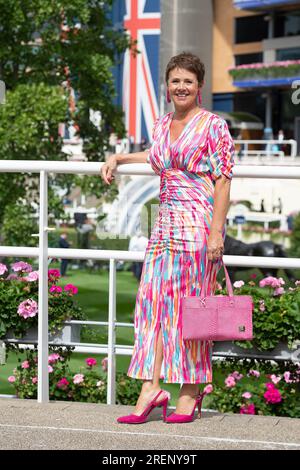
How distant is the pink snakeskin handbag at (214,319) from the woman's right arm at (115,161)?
715 mm

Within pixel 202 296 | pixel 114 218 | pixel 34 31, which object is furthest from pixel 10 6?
pixel 202 296

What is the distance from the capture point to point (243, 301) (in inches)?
187

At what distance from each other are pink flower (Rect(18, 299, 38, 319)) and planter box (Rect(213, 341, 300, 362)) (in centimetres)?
92

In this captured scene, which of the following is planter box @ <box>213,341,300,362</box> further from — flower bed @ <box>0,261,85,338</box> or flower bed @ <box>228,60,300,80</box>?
flower bed @ <box>228,60,300,80</box>

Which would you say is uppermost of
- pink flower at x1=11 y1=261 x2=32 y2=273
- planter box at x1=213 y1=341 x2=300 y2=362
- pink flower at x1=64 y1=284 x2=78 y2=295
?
pink flower at x1=11 y1=261 x2=32 y2=273

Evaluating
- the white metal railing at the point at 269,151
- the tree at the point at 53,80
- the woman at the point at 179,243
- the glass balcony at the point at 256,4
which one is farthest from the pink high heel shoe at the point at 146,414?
the glass balcony at the point at 256,4

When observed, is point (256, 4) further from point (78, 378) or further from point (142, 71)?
point (78, 378)

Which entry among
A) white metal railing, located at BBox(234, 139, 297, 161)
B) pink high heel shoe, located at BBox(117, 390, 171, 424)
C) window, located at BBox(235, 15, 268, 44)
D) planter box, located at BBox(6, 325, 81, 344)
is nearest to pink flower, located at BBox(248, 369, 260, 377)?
pink high heel shoe, located at BBox(117, 390, 171, 424)

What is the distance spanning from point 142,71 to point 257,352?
171 ft

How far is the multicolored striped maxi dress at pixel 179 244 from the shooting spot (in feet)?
15.6

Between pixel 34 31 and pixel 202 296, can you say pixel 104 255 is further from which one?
pixel 34 31

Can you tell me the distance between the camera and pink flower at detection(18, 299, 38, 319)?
555cm
